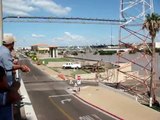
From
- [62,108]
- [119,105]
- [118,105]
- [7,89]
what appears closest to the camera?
[7,89]

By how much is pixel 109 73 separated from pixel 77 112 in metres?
46.3

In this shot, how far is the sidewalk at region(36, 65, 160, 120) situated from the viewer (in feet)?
83.6

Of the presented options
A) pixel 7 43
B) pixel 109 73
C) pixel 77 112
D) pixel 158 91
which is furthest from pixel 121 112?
pixel 109 73

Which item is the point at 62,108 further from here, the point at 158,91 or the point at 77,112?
the point at 158,91

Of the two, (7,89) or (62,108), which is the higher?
(7,89)

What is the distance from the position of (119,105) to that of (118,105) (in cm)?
13

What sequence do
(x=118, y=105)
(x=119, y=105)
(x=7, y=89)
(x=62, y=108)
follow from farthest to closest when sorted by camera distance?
1. (x=118, y=105)
2. (x=119, y=105)
3. (x=62, y=108)
4. (x=7, y=89)

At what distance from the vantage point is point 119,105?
99.6 feet

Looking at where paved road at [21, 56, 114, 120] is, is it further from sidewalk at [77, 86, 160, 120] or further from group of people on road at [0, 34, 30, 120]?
group of people on road at [0, 34, 30, 120]

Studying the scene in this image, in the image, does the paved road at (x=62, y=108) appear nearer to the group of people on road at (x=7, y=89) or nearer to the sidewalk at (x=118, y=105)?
the sidewalk at (x=118, y=105)

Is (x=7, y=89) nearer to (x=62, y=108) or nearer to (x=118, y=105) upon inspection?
(x=62, y=108)

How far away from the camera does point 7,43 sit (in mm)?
6699

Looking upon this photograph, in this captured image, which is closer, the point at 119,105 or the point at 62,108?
the point at 62,108

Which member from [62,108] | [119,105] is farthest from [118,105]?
[62,108]
